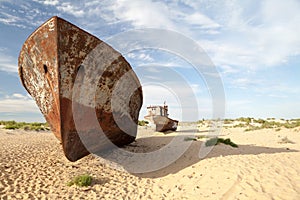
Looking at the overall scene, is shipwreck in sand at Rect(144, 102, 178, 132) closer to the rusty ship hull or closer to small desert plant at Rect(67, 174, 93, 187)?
the rusty ship hull

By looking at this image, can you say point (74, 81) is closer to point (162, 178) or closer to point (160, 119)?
point (162, 178)

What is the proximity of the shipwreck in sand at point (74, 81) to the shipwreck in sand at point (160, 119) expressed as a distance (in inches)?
385

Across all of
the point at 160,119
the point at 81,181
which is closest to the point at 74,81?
the point at 81,181

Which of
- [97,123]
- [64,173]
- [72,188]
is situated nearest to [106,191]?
[72,188]

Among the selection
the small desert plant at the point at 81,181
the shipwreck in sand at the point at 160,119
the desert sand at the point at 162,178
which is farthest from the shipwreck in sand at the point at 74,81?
the shipwreck in sand at the point at 160,119

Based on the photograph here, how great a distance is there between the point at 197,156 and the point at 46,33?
6075 mm

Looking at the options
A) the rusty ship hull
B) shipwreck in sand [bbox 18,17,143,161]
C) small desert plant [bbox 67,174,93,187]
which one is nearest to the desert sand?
small desert plant [bbox 67,174,93,187]

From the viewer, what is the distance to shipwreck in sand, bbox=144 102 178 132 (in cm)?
1681

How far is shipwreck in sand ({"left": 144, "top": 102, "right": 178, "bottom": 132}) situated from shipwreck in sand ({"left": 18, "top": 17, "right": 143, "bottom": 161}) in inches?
385

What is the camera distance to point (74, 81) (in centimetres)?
543

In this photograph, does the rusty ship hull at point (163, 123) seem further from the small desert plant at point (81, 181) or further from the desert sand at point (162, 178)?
the small desert plant at point (81, 181)

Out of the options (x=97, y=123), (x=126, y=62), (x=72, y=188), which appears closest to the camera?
(x=72, y=188)

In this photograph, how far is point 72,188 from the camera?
17.0 feet

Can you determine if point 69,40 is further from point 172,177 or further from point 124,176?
point 172,177
